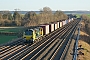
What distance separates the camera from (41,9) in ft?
519

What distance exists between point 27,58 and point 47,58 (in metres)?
2.55

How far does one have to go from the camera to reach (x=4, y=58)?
27016mm

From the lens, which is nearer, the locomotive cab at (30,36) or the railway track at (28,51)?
the railway track at (28,51)

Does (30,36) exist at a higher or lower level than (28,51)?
higher

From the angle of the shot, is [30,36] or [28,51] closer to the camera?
[28,51]

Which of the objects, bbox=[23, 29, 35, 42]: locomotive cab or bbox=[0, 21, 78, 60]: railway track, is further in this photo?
bbox=[23, 29, 35, 42]: locomotive cab

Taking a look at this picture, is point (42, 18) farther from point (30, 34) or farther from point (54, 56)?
point (54, 56)

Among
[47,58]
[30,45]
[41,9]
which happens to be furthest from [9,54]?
[41,9]

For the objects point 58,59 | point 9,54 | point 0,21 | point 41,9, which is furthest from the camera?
point 41,9

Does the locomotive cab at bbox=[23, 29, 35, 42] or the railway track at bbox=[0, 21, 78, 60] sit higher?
the locomotive cab at bbox=[23, 29, 35, 42]

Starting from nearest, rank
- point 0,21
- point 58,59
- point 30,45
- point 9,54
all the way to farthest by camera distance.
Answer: point 58,59 < point 9,54 < point 30,45 < point 0,21

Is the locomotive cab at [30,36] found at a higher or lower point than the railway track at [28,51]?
higher

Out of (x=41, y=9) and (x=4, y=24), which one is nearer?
(x=4, y=24)

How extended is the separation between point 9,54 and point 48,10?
13378 centimetres
